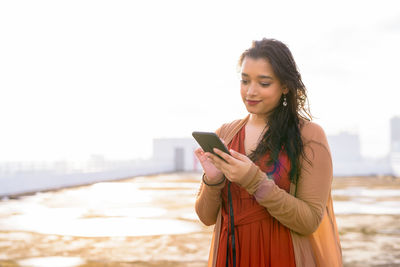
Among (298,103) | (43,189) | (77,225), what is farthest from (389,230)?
(43,189)

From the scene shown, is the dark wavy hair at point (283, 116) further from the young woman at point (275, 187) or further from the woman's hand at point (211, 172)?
the woman's hand at point (211, 172)

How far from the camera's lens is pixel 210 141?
123 cm

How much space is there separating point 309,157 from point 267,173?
15 centimetres

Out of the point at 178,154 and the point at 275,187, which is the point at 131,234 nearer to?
the point at 275,187

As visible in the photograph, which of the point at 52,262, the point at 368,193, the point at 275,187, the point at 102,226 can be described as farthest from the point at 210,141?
the point at 368,193

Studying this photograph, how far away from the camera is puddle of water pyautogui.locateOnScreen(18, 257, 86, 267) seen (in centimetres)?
441

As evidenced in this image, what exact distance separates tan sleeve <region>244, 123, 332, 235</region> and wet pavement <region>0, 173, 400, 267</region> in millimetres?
3317

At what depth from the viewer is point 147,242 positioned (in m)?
5.48

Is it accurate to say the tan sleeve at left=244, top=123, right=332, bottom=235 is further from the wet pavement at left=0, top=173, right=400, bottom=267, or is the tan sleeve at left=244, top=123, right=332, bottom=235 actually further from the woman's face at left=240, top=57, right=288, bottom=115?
the wet pavement at left=0, top=173, right=400, bottom=267

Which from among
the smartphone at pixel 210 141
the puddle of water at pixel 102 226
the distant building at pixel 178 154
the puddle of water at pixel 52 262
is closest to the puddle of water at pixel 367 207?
the puddle of water at pixel 102 226

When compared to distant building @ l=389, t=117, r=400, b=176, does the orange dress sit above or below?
above

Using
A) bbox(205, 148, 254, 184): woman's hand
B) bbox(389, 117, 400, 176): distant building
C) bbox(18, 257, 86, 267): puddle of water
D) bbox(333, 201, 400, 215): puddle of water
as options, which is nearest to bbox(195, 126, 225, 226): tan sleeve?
bbox(205, 148, 254, 184): woman's hand

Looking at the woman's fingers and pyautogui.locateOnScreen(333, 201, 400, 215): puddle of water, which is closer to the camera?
the woman's fingers

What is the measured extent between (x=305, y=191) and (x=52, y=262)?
13.3 feet
